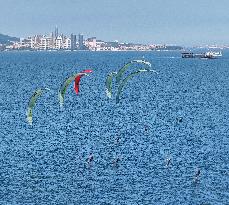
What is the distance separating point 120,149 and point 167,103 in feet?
236

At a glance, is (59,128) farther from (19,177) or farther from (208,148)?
(19,177)

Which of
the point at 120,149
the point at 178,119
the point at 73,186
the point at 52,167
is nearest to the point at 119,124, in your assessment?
the point at 178,119

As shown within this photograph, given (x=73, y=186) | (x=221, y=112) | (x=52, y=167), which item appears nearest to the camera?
(x=73, y=186)

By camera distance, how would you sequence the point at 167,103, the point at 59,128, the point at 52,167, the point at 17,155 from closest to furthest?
the point at 52,167 < the point at 17,155 < the point at 59,128 < the point at 167,103

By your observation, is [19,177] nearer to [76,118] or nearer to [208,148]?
[208,148]

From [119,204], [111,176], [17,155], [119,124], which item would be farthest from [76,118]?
[119,204]

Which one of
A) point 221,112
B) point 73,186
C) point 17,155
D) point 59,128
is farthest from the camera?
point 221,112

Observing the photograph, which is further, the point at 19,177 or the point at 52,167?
the point at 52,167

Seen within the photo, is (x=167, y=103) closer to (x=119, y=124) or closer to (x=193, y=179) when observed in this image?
(x=119, y=124)

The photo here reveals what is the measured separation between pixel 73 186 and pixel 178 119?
2272 inches

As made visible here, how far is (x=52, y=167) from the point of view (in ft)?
292

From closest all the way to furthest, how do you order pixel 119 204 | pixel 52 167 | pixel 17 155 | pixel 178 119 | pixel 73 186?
1. pixel 119 204
2. pixel 73 186
3. pixel 52 167
4. pixel 17 155
5. pixel 178 119

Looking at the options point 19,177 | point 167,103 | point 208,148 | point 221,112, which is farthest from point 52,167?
point 167,103

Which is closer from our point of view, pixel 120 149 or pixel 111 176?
pixel 111 176
